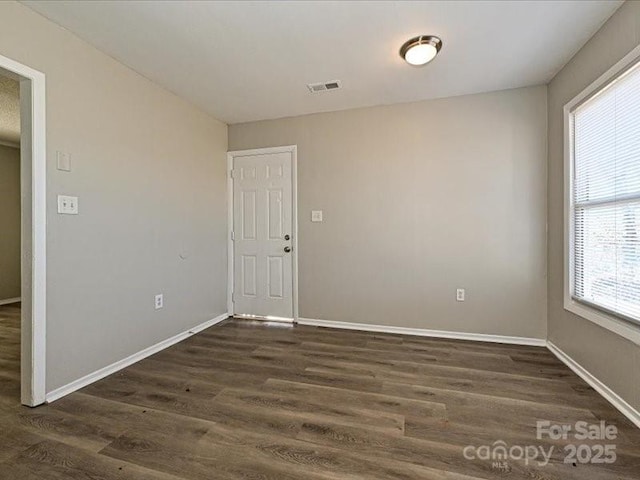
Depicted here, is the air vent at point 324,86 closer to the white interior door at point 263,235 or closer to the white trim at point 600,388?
the white interior door at point 263,235

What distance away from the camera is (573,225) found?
8.20 feet

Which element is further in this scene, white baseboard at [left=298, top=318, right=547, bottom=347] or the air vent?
white baseboard at [left=298, top=318, right=547, bottom=347]

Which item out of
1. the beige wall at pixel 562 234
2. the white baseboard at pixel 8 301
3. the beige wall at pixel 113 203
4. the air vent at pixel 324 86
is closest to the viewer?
the beige wall at pixel 562 234

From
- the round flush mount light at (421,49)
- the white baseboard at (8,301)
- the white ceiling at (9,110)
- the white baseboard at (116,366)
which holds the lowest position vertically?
the white baseboard at (116,366)

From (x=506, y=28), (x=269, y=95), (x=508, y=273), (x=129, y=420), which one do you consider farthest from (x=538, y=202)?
(x=129, y=420)

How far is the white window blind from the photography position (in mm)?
1850

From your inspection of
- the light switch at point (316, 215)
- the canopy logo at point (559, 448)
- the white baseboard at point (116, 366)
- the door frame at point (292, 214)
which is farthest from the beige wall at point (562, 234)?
the white baseboard at point (116, 366)

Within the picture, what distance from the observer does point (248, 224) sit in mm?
3943

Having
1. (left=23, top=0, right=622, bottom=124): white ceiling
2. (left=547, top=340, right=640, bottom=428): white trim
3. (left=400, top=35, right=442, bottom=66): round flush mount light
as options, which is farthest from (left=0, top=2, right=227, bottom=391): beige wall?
(left=547, top=340, right=640, bottom=428): white trim

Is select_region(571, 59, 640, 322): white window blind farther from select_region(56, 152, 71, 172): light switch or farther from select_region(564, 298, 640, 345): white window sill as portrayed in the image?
select_region(56, 152, 71, 172): light switch

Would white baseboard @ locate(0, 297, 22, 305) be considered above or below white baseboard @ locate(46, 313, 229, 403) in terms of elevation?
above

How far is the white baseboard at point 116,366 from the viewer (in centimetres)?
207

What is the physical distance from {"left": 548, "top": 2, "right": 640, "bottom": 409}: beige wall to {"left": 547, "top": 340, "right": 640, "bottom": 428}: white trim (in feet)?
0.11

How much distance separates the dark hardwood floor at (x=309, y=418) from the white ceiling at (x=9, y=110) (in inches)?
98.6
